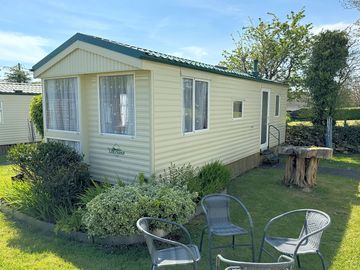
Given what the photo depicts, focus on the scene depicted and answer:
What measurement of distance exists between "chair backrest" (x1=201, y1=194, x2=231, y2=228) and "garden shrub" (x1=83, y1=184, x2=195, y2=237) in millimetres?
526

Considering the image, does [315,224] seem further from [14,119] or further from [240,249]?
[14,119]

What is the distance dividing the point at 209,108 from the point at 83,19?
6009mm

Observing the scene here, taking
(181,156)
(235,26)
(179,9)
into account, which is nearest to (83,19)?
(179,9)

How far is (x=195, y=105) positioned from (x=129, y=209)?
338 cm

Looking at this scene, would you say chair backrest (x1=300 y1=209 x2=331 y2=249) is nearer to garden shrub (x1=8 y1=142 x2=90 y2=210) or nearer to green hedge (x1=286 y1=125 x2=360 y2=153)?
garden shrub (x1=8 y1=142 x2=90 y2=210)

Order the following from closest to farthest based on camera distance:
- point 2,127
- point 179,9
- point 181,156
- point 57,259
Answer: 1. point 57,259
2. point 181,156
3. point 179,9
4. point 2,127

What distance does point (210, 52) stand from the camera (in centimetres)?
2275

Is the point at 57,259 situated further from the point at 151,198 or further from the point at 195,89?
the point at 195,89

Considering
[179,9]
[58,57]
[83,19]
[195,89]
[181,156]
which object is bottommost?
[181,156]

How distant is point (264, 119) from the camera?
10594mm

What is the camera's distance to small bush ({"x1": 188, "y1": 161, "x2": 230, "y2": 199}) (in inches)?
216

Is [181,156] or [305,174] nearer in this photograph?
[181,156]

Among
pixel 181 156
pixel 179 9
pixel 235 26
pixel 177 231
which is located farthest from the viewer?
pixel 235 26

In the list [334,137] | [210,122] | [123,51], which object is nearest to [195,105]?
[210,122]
